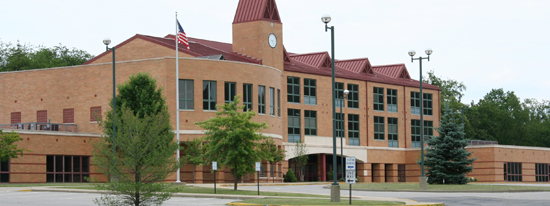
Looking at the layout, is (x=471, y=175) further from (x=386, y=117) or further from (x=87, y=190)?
(x=87, y=190)

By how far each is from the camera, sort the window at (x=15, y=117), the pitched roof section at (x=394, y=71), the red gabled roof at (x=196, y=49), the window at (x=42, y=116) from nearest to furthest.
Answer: the window at (x=42, y=116) < the window at (x=15, y=117) < the red gabled roof at (x=196, y=49) < the pitched roof section at (x=394, y=71)

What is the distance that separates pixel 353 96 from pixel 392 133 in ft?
21.9

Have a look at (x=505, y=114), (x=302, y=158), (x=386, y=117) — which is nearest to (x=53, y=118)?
(x=302, y=158)

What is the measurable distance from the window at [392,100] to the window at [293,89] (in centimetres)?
1293

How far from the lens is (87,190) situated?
111 feet

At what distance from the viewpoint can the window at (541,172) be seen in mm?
70750

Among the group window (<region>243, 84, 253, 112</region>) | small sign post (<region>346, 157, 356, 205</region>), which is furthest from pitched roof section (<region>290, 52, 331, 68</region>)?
small sign post (<region>346, 157, 356, 205</region>)

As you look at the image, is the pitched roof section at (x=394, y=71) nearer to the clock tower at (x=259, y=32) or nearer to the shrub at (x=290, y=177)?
the clock tower at (x=259, y=32)

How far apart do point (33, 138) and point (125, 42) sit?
13.9 meters

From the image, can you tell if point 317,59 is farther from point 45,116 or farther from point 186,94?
point 45,116

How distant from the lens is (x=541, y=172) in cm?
7138

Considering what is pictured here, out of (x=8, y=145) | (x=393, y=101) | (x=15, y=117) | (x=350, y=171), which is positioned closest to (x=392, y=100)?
(x=393, y=101)

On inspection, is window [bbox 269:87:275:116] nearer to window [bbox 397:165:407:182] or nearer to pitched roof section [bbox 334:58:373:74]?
pitched roof section [bbox 334:58:373:74]

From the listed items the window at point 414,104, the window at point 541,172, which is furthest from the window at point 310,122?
the window at point 541,172
